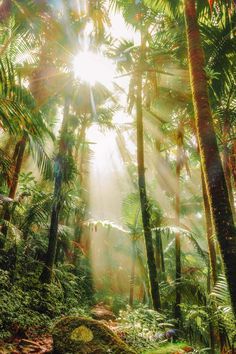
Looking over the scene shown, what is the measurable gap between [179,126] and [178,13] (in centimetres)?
471

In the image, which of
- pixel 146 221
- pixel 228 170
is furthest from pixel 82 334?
pixel 228 170

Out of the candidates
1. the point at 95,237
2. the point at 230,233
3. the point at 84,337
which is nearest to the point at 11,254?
the point at 84,337

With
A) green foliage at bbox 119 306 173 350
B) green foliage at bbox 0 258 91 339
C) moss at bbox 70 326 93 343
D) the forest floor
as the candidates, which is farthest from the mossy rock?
green foliage at bbox 0 258 91 339

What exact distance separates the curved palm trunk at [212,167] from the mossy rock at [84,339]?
80.4 inches

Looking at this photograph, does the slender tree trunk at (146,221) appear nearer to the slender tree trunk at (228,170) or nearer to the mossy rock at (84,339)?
the slender tree trunk at (228,170)

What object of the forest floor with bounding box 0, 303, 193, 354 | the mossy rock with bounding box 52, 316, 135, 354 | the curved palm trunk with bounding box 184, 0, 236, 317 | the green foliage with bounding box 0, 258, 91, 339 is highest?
the curved palm trunk with bounding box 184, 0, 236, 317

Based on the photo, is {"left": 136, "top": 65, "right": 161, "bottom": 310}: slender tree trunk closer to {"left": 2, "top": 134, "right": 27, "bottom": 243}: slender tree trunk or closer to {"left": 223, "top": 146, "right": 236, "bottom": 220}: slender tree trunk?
{"left": 223, "top": 146, "right": 236, "bottom": 220}: slender tree trunk

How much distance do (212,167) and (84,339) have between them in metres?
3.27

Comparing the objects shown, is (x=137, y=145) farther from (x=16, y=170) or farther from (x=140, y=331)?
(x=140, y=331)

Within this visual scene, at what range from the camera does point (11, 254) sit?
752cm

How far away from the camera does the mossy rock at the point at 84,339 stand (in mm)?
4637

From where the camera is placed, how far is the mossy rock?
464cm

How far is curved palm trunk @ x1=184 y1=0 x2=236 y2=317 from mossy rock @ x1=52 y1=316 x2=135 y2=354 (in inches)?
80.4

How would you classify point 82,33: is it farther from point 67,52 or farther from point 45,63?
point 45,63
